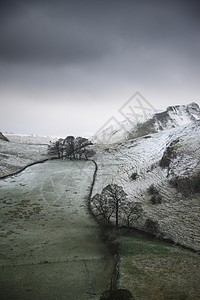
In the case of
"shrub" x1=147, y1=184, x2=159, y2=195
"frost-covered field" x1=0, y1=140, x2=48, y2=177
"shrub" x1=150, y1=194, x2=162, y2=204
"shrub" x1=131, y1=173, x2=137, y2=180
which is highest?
"frost-covered field" x1=0, y1=140, x2=48, y2=177

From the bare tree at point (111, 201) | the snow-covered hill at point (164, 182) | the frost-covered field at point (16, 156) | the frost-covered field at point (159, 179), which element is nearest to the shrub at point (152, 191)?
the snow-covered hill at point (164, 182)

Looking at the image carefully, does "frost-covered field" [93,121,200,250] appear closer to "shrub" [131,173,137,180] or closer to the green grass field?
"shrub" [131,173,137,180]

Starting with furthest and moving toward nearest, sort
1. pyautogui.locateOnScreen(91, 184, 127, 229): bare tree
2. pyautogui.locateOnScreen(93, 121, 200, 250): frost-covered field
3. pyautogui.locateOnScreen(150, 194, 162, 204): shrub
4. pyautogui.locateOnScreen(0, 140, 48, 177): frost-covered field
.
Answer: pyautogui.locateOnScreen(0, 140, 48, 177): frost-covered field, pyautogui.locateOnScreen(150, 194, 162, 204): shrub, pyautogui.locateOnScreen(91, 184, 127, 229): bare tree, pyautogui.locateOnScreen(93, 121, 200, 250): frost-covered field

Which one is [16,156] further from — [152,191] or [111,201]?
[152,191]

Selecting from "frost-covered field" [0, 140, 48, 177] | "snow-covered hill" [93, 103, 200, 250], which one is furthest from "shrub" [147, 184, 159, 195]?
"frost-covered field" [0, 140, 48, 177]

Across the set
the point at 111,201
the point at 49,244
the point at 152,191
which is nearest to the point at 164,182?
the point at 152,191

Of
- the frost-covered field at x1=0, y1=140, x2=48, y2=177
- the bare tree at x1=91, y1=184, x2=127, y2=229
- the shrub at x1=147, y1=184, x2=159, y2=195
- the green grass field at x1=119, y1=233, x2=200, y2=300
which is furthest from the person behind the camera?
the frost-covered field at x1=0, y1=140, x2=48, y2=177

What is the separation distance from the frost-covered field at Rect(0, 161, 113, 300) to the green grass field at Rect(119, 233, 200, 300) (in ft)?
9.90

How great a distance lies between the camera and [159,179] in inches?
2373

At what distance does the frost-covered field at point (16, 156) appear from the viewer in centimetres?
6956

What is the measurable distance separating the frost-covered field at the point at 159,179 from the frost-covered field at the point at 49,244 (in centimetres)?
1081

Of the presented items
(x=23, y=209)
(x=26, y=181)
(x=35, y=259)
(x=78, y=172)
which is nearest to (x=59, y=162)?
(x=78, y=172)

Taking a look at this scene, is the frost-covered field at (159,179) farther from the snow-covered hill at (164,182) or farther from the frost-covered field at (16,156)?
the frost-covered field at (16,156)

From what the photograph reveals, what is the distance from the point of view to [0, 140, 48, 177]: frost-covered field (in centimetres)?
6956
